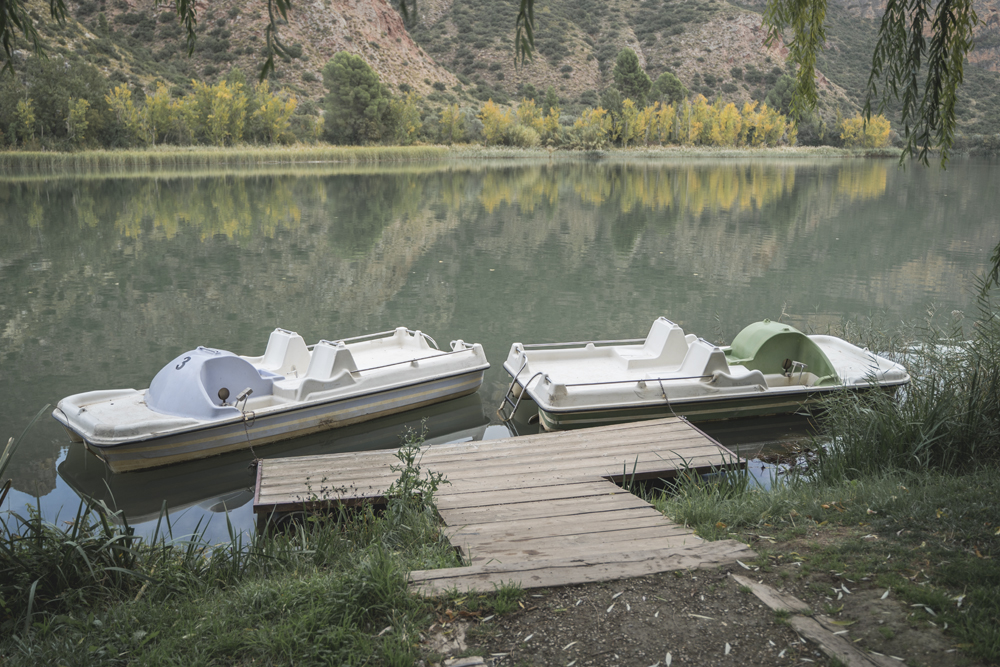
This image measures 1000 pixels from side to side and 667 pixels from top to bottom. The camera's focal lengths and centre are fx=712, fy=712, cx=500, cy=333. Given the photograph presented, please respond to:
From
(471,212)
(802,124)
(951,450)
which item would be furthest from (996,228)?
(802,124)

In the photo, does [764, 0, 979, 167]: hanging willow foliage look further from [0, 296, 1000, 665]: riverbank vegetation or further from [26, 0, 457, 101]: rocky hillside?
[26, 0, 457, 101]: rocky hillside

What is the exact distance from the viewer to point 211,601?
11.6ft

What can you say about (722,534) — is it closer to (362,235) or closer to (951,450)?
(951,450)

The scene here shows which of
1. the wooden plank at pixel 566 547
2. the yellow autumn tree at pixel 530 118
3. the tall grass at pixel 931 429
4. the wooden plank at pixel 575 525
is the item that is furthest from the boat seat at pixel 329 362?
the yellow autumn tree at pixel 530 118

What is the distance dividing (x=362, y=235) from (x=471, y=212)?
21.4ft

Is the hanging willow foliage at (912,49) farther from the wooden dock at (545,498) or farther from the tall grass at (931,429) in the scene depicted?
the wooden dock at (545,498)

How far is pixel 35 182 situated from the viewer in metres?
37.2

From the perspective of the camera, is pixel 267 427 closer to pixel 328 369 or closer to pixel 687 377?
pixel 328 369

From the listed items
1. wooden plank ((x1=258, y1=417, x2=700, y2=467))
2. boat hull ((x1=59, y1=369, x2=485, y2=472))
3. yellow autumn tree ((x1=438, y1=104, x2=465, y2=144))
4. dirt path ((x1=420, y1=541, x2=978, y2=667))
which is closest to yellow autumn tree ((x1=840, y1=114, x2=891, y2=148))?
yellow autumn tree ((x1=438, y1=104, x2=465, y2=144))

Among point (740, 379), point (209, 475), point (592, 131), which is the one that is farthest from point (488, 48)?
point (209, 475)

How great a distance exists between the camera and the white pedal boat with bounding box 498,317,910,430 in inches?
305

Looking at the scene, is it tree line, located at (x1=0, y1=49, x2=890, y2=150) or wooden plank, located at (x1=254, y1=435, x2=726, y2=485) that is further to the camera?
tree line, located at (x1=0, y1=49, x2=890, y2=150)

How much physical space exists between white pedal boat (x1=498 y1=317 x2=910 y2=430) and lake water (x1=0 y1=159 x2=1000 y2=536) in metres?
1.07

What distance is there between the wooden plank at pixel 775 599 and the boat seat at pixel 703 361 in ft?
15.7
